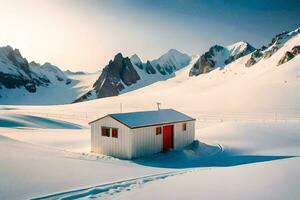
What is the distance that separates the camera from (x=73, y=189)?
34.1 ft

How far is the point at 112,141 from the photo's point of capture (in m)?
22.2

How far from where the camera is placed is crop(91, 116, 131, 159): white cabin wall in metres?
21.5

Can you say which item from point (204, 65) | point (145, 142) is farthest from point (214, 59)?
point (145, 142)

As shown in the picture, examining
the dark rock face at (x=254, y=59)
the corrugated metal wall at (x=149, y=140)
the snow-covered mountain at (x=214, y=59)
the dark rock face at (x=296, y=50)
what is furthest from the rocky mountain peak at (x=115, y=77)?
the corrugated metal wall at (x=149, y=140)

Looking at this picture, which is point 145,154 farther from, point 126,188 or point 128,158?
point 126,188

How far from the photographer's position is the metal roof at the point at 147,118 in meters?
22.1

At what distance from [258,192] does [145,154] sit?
1367 centimetres

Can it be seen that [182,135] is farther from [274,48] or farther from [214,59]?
[214,59]

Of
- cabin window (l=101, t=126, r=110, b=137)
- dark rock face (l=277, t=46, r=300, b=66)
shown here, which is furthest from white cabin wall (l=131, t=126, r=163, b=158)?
dark rock face (l=277, t=46, r=300, b=66)

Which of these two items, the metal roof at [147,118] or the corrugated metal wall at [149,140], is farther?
the metal roof at [147,118]

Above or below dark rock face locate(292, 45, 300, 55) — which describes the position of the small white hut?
below

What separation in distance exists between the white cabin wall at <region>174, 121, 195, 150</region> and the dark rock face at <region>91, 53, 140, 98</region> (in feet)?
469

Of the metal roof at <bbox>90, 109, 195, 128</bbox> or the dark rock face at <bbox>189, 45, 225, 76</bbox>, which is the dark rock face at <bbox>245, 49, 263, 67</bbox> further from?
the metal roof at <bbox>90, 109, 195, 128</bbox>

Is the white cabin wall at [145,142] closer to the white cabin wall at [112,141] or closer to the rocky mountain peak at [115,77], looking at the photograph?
the white cabin wall at [112,141]
